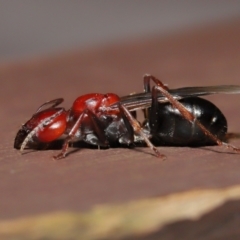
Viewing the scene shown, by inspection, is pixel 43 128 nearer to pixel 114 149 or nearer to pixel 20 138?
pixel 20 138

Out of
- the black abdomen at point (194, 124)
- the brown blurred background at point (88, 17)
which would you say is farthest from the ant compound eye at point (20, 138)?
the brown blurred background at point (88, 17)

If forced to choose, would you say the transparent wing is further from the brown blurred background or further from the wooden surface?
the brown blurred background

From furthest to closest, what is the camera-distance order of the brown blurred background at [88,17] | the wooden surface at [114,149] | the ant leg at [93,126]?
the brown blurred background at [88,17] → the ant leg at [93,126] → the wooden surface at [114,149]

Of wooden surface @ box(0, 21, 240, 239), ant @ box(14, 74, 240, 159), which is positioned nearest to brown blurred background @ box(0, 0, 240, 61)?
wooden surface @ box(0, 21, 240, 239)

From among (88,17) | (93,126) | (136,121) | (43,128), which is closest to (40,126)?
(43,128)

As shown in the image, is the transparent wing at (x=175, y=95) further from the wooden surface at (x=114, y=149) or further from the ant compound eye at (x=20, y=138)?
the ant compound eye at (x=20, y=138)

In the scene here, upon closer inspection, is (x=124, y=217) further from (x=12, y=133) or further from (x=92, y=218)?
(x=12, y=133)
